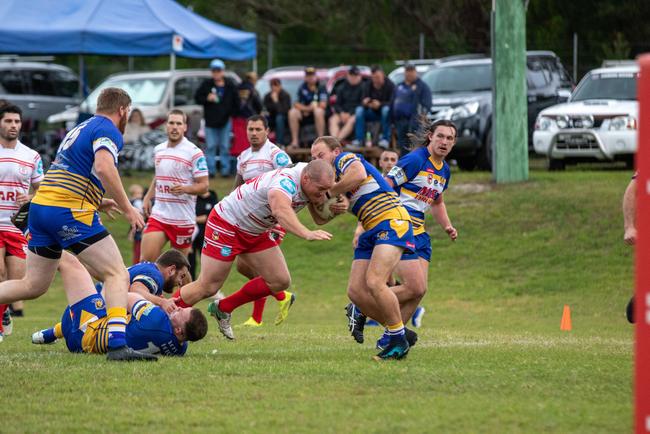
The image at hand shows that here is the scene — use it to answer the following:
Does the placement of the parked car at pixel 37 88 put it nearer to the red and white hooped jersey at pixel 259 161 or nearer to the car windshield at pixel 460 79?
the car windshield at pixel 460 79

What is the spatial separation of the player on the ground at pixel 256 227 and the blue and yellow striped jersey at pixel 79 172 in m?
1.36

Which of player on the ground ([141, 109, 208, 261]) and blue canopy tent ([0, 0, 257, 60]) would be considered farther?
blue canopy tent ([0, 0, 257, 60])

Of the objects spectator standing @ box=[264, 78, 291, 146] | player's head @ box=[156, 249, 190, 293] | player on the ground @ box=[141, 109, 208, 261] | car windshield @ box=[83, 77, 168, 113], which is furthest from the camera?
car windshield @ box=[83, 77, 168, 113]

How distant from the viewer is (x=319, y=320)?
16547 millimetres

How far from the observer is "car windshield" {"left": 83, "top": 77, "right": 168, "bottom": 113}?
27281mm

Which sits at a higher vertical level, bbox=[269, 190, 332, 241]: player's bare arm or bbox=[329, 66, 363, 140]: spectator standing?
bbox=[329, 66, 363, 140]: spectator standing

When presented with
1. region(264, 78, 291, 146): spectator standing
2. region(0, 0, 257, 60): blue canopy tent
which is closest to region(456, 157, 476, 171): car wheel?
region(264, 78, 291, 146): spectator standing

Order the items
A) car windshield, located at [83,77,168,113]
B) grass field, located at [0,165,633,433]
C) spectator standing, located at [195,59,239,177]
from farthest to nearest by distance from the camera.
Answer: car windshield, located at [83,77,168,113], spectator standing, located at [195,59,239,177], grass field, located at [0,165,633,433]

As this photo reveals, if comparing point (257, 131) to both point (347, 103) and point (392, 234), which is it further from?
point (347, 103)

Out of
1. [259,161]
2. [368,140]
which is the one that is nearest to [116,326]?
[259,161]

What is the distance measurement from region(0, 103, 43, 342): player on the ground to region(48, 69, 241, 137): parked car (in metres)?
13.5

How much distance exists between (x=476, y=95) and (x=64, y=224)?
15.8 metres

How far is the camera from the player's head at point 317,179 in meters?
9.09

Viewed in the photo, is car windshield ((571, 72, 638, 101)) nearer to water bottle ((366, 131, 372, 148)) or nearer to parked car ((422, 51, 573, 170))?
parked car ((422, 51, 573, 170))
